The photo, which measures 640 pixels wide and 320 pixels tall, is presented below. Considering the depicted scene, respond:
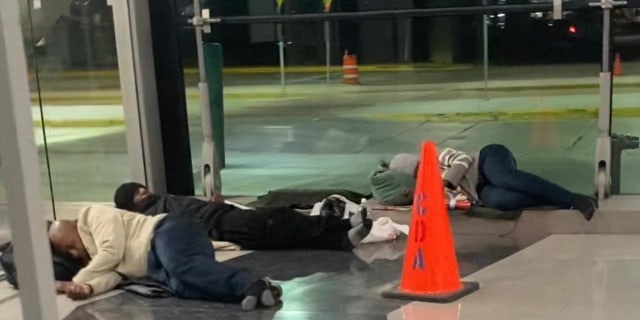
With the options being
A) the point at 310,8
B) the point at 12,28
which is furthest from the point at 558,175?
the point at 12,28

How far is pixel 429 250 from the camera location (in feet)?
14.3

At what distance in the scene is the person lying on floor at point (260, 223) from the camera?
5594 millimetres

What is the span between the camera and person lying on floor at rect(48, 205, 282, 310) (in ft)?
14.9

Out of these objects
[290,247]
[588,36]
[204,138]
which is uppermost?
[588,36]

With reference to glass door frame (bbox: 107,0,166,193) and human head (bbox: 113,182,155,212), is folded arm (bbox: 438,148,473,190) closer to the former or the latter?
human head (bbox: 113,182,155,212)

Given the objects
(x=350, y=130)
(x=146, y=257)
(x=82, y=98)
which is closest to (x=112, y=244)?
(x=146, y=257)

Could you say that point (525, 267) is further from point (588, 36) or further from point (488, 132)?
point (488, 132)

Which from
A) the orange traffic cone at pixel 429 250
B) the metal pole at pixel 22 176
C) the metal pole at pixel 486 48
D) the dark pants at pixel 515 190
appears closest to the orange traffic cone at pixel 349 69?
the metal pole at pixel 486 48

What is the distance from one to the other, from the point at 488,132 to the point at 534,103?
1830mm

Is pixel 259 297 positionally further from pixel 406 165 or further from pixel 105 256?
pixel 406 165

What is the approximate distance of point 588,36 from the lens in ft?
21.8

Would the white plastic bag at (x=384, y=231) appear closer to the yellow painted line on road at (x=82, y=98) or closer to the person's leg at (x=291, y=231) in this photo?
the person's leg at (x=291, y=231)

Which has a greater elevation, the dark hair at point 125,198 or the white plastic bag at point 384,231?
the dark hair at point 125,198

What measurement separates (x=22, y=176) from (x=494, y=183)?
399 cm
